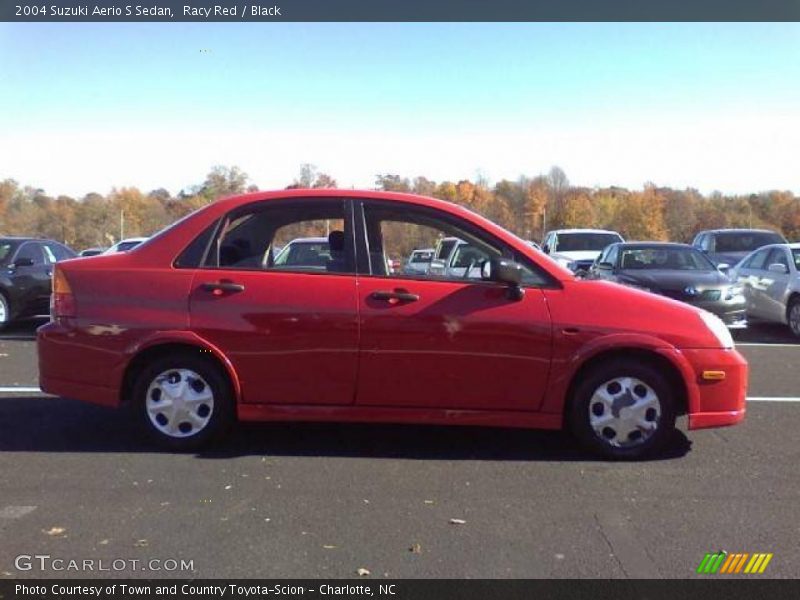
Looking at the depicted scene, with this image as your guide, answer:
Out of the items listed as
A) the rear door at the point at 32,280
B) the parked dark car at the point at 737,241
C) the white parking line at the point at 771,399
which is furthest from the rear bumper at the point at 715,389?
the parked dark car at the point at 737,241

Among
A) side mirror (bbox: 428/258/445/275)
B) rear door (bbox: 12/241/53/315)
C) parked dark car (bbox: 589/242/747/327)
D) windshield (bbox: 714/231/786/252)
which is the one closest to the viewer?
side mirror (bbox: 428/258/445/275)

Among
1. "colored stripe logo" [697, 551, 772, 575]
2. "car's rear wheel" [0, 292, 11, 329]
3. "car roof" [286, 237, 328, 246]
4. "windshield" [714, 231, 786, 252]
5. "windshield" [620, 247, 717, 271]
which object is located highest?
"windshield" [714, 231, 786, 252]

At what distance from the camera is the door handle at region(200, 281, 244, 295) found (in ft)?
15.7

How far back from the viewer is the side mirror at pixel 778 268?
1126 cm

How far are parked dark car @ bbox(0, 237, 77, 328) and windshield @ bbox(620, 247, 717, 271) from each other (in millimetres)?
9239

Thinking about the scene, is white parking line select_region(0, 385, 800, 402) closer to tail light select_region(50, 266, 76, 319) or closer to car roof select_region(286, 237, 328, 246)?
tail light select_region(50, 266, 76, 319)

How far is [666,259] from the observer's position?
11664 mm

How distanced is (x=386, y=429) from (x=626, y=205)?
239 ft

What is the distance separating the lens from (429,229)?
5105 mm

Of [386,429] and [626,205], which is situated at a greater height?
[626,205]

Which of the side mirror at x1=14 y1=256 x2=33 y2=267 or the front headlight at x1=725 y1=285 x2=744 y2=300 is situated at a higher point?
the side mirror at x1=14 y1=256 x2=33 y2=267

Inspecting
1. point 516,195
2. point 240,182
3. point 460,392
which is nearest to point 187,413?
point 460,392
